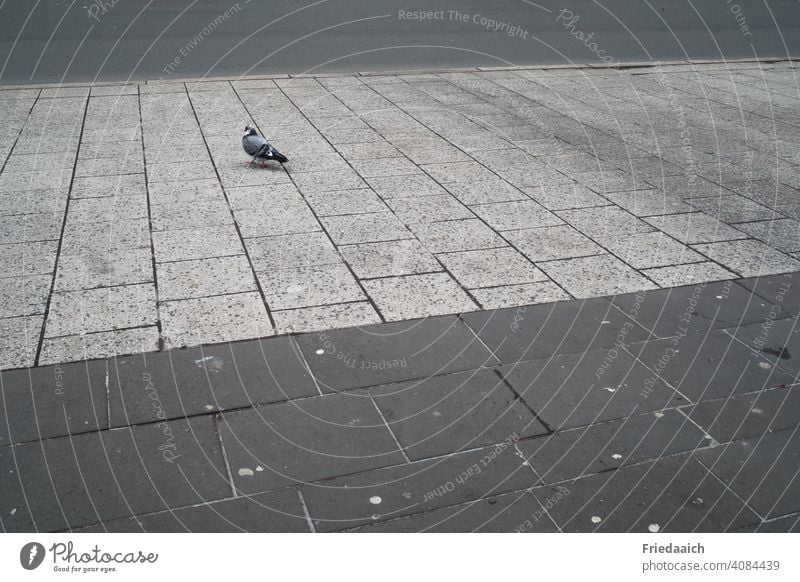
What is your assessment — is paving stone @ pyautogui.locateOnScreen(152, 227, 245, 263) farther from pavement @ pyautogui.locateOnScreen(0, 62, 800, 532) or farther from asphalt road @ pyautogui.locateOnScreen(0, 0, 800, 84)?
asphalt road @ pyautogui.locateOnScreen(0, 0, 800, 84)

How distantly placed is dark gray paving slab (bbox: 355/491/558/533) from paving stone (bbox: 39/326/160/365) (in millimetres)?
1983

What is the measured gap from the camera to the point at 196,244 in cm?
588

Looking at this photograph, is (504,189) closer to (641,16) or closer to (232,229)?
(232,229)

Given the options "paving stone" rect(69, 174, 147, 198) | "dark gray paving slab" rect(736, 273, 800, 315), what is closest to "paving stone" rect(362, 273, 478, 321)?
"dark gray paving slab" rect(736, 273, 800, 315)

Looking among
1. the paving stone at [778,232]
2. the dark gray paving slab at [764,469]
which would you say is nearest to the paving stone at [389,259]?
the dark gray paving slab at [764,469]

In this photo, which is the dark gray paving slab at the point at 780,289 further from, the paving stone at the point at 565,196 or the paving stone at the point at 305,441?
the paving stone at the point at 305,441

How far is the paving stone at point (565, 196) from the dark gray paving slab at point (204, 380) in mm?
3237

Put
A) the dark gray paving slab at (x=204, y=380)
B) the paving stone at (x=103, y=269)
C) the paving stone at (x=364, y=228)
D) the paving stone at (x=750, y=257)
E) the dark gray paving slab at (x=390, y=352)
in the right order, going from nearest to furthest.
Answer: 1. the dark gray paving slab at (x=204, y=380)
2. the dark gray paving slab at (x=390, y=352)
3. the paving stone at (x=103, y=269)
4. the paving stone at (x=750, y=257)
5. the paving stone at (x=364, y=228)

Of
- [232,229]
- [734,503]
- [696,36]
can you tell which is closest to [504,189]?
[232,229]

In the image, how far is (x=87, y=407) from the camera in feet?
13.1

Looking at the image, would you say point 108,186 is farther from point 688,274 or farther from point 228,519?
point 688,274

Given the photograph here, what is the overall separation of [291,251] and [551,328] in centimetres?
207

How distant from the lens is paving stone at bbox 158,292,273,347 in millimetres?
4660

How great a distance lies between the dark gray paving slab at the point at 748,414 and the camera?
405cm
